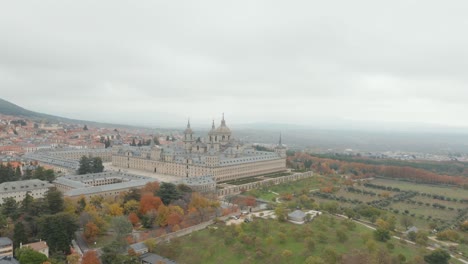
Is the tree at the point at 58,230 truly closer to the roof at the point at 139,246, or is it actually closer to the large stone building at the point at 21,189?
the roof at the point at 139,246

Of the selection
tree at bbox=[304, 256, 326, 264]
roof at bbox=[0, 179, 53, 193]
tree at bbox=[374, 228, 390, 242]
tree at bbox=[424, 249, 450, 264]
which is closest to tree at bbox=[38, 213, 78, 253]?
roof at bbox=[0, 179, 53, 193]

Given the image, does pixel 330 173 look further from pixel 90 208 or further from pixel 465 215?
pixel 90 208

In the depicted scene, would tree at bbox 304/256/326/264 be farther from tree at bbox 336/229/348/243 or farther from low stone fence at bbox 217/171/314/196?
low stone fence at bbox 217/171/314/196

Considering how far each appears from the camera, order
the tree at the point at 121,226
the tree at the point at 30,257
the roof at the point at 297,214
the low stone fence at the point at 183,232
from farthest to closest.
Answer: the roof at the point at 297,214
the low stone fence at the point at 183,232
the tree at the point at 121,226
the tree at the point at 30,257

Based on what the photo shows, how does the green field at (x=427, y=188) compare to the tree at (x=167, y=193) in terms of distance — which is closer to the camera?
the tree at (x=167, y=193)

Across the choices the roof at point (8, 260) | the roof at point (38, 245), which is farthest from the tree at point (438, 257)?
the roof at point (8, 260)

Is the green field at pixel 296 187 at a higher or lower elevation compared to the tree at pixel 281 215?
lower
